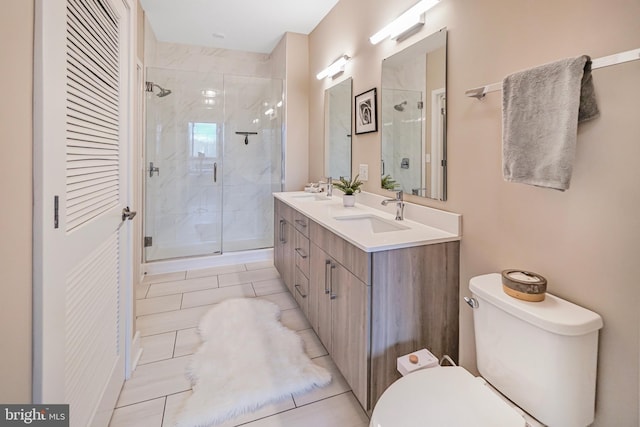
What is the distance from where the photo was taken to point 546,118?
39.6 inches

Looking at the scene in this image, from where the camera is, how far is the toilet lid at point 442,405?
0.89 metres

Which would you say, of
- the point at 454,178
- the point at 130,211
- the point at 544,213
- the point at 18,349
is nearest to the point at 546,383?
the point at 544,213

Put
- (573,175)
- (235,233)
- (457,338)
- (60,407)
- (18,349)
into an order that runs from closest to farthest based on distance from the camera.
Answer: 1. (18,349)
2. (60,407)
3. (573,175)
4. (457,338)
5. (235,233)

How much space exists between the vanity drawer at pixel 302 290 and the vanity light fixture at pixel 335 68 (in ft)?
5.70

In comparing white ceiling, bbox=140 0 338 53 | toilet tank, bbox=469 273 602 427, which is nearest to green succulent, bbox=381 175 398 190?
toilet tank, bbox=469 273 602 427

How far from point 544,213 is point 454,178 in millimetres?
469

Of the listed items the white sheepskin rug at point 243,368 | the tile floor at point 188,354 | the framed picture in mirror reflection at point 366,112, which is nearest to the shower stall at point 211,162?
the tile floor at point 188,354

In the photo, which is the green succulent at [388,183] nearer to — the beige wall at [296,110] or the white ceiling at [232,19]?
the beige wall at [296,110]

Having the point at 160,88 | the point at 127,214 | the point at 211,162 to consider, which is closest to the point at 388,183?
the point at 127,214

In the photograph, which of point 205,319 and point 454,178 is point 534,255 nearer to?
point 454,178

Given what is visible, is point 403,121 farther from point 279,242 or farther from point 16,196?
point 16,196

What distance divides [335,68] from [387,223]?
1.61 meters

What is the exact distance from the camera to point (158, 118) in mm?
3549

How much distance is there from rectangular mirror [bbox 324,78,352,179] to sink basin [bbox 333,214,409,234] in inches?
27.4
